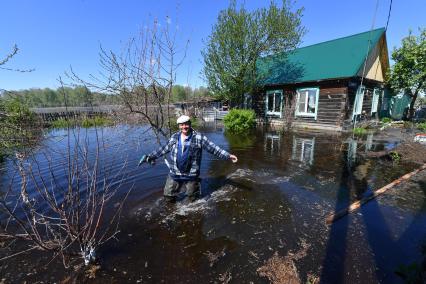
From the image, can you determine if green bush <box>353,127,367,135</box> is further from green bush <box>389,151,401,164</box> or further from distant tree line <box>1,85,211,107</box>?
distant tree line <box>1,85,211,107</box>

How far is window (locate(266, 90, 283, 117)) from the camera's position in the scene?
58.8ft

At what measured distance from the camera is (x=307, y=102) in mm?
16297

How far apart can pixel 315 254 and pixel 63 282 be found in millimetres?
3496

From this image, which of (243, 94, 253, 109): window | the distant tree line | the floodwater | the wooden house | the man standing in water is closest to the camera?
the distant tree line

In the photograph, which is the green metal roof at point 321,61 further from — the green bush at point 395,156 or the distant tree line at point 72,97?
the distant tree line at point 72,97

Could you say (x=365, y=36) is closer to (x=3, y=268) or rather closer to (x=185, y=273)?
(x=185, y=273)

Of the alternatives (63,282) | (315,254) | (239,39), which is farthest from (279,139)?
(63,282)

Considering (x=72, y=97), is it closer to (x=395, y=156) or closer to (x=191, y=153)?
(x=191, y=153)

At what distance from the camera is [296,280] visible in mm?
2988

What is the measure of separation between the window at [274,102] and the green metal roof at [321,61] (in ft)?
2.96

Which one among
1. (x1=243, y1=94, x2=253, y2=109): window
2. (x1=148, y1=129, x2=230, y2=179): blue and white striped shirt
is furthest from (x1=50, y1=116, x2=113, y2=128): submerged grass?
(x1=243, y1=94, x2=253, y2=109): window

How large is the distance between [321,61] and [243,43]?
227 inches

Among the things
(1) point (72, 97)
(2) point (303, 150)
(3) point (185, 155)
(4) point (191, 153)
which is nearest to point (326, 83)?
(2) point (303, 150)

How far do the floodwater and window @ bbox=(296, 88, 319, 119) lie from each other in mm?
9146
